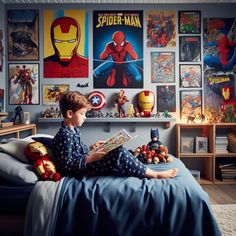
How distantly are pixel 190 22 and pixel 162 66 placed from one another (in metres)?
0.70

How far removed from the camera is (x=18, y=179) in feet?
5.59

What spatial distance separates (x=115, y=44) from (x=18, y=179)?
2586mm

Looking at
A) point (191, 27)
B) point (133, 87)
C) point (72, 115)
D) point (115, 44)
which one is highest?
point (191, 27)

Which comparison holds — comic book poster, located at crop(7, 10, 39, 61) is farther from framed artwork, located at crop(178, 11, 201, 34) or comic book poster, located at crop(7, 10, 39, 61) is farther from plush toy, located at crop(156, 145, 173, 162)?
plush toy, located at crop(156, 145, 173, 162)

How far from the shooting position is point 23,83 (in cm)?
386

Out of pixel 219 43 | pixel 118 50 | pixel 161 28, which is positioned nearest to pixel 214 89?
pixel 219 43

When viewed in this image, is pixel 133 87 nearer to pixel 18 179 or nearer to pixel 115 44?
pixel 115 44

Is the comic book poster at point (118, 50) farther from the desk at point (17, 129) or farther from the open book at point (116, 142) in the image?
the open book at point (116, 142)

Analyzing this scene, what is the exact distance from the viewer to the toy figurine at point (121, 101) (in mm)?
3752

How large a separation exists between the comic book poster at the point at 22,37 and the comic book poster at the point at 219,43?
2280 millimetres

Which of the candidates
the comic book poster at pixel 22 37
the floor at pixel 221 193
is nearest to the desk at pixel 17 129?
the comic book poster at pixel 22 37

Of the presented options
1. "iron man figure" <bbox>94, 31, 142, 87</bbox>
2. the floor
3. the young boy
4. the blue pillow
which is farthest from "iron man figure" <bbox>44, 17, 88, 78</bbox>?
the floor

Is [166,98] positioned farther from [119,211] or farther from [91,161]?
[119,211]

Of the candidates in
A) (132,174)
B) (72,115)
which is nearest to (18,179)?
(72,115)
